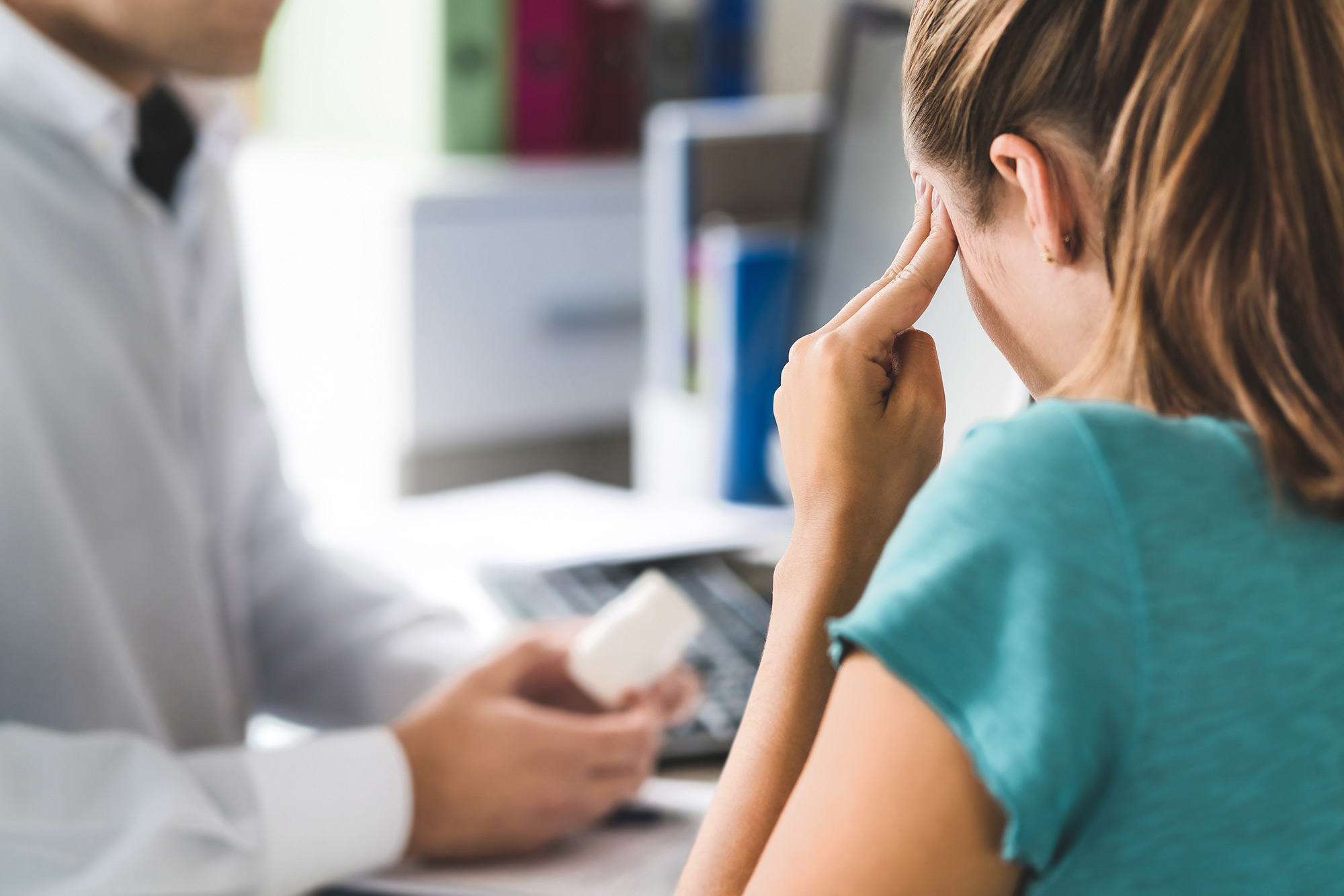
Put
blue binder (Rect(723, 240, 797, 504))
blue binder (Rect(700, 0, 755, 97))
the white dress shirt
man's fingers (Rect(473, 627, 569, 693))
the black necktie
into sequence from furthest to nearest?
blue binder (Rect(700, 0, 755, 97))
blue binder (Rect(723, 240, 797, 504))
the black necktie
man's fingers (Rect(473, 627, 569, 693))
the white dress shirt

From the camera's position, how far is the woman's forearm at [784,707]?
0.48 m

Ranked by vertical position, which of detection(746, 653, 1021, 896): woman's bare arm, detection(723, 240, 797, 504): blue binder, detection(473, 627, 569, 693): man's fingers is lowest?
detection(473, 627, 569, 693): man's fingers

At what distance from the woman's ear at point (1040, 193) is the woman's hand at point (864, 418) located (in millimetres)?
60

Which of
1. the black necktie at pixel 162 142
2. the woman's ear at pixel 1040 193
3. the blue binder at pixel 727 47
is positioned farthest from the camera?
the blue binder at pixel 727 47

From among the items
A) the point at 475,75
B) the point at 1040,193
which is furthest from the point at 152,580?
the point at 475,75

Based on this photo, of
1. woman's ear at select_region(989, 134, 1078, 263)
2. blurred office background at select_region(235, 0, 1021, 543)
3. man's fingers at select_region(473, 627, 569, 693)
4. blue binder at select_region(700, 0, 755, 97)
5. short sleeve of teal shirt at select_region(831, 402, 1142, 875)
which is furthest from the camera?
blue binder at select_region(700, 0, 755, 97)

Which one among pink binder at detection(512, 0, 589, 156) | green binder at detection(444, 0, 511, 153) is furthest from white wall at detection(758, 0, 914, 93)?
green binder at detection(444, 0, 511, 153)

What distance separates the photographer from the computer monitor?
0.56m

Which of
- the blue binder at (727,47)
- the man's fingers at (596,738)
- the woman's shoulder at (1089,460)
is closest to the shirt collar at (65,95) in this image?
the man's fingers at (596,738)

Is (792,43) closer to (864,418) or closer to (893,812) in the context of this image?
(864,418)

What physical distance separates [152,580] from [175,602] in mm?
29

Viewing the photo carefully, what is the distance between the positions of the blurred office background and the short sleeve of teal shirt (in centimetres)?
126

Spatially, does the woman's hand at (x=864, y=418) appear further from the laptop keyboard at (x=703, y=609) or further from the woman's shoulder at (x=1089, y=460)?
the laptop keyboard at (x=703, y=609)

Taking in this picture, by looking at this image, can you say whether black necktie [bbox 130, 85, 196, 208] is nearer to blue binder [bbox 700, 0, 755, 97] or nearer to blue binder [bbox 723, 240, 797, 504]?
blue binder [bbox 723, 240, 797, 504]
